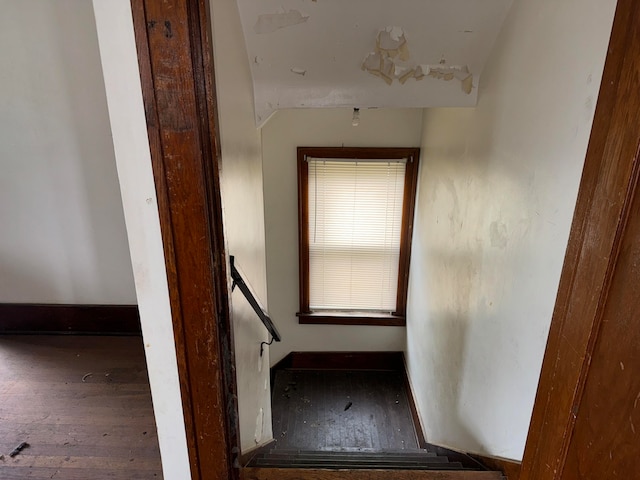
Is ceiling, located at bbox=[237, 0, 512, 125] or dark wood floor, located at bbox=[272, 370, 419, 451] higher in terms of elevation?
ceiling, located at bbox=[237, 0, 512, 125]

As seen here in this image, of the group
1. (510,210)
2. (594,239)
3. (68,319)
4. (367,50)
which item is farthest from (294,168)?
(594,239)

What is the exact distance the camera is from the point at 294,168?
3.08 meters

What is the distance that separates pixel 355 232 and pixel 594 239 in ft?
8.53

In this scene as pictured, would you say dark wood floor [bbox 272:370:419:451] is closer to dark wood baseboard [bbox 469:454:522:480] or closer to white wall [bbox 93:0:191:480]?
dark wood baseboard [bbox 469:454:522:480]

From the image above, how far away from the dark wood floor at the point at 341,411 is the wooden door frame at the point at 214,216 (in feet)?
6.85

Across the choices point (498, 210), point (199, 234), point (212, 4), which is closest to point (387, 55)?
point (498, 210)

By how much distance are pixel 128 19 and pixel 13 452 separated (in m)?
1.49

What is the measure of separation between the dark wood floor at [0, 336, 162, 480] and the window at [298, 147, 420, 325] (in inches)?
67.2

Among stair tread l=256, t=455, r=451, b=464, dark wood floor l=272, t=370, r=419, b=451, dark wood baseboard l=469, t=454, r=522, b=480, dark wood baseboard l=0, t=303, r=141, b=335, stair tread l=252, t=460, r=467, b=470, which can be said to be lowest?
dark wood floor l=272, t=370, r=419, b=451

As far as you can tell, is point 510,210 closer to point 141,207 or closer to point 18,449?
point 141,207

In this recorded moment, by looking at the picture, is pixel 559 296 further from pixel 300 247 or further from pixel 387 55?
pixel 300 247

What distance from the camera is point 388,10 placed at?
135cm

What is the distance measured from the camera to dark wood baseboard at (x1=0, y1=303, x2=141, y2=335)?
194cm

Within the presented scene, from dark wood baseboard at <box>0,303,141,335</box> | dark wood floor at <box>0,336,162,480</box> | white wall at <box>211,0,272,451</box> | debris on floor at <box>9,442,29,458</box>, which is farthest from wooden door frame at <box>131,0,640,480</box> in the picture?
dark wood baseboard at <box>0,303,141,335</box>
